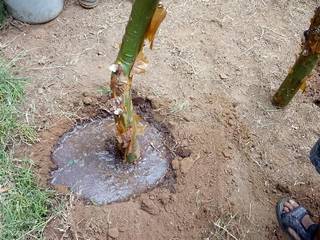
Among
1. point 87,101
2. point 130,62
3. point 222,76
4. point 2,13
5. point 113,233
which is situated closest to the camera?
point 130,62

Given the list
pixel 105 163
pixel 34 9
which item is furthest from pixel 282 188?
pixel 34 9

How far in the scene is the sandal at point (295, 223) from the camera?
2008 mm

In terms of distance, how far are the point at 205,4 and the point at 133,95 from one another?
86cm

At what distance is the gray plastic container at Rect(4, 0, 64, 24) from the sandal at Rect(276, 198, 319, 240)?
1.60 metres

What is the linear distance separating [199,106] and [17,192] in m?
0.95

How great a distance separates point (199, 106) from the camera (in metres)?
2.44

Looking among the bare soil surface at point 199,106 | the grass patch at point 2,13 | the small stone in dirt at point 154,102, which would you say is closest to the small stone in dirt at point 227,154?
the bare soil surface at point 199,106

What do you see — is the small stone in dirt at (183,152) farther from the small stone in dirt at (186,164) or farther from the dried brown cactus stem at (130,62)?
the dried brown cactus stem at (130,62)

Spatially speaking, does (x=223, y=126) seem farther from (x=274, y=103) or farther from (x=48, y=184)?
(x=48, y=184)

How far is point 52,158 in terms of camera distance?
222 centimetres

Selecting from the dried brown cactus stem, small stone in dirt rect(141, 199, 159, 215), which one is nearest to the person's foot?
the dried brown cactus stem

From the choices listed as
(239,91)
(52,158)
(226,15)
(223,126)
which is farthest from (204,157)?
(226,15)

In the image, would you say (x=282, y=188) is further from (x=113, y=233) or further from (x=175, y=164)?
(x=113, y=233)

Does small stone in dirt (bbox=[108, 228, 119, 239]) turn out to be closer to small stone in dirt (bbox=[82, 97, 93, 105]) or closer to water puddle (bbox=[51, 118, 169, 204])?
water puddle (bbox=[51, 118, 169, 204])
